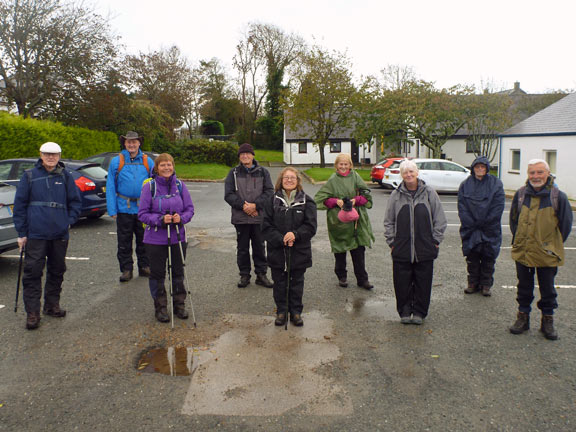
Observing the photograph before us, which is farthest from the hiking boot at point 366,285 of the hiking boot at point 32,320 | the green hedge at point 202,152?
the green hedge at point 202,152

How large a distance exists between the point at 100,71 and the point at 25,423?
77.9ft

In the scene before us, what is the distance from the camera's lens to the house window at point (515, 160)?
2405 centimetres

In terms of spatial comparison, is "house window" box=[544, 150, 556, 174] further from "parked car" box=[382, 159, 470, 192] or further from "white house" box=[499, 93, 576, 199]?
"parked car" box=[382, 159, 470, 192]

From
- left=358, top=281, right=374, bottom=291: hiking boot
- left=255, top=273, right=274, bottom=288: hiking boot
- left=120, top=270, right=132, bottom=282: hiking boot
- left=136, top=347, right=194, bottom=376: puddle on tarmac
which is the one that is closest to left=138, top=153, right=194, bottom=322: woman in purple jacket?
left=136, top=347, right=194, bottom=376: puddle on tarmac

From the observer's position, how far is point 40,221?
17.2 ft

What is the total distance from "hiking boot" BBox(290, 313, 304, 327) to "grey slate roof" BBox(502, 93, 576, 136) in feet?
60.4

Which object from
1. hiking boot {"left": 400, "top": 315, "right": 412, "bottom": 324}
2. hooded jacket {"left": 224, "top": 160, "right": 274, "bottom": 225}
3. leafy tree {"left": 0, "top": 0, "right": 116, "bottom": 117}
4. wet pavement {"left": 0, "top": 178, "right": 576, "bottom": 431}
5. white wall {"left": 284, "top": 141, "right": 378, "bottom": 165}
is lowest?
wet pavement {"left": 0, "top": 178, "right": 576, "bottom": 431}

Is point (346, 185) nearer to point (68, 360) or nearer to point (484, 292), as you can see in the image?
point (484, 292)

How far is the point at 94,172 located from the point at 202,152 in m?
25.0

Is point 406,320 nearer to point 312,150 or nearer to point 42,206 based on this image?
point 42,206

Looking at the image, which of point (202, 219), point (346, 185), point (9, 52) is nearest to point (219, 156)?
point (9, 52)

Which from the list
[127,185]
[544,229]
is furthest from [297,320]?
[127,185]

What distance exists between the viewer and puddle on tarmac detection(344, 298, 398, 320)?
18.8ft

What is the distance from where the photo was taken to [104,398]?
3799 mm
